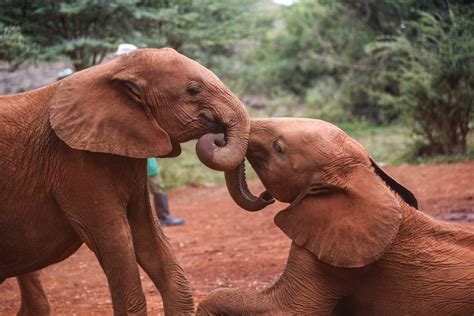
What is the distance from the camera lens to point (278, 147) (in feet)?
14.3

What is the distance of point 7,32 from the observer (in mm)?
9008

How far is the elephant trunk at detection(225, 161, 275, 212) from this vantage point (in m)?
4.54

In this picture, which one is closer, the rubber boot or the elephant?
the elephant

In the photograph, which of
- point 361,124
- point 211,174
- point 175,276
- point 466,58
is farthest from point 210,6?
point 175,276

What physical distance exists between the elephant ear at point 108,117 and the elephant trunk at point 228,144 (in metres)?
0.22

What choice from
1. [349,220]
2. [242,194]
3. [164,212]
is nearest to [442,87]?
[164,212]

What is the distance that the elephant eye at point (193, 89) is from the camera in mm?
4269

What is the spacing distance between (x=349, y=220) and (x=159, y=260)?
4.34ft

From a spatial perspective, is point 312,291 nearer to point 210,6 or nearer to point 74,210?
point 74,210

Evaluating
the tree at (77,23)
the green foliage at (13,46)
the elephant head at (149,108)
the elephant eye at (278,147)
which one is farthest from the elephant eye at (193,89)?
the tree at (77,23)

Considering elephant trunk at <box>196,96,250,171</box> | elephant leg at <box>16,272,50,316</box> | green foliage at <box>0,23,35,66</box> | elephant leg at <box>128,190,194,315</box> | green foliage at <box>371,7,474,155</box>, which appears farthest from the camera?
green foliage at <box>371,7,474,155</box>

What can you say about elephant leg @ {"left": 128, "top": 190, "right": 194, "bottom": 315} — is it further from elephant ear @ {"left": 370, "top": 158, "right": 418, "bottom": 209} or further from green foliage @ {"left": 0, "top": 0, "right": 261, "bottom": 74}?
A: green foliage @ {"left": 0, "top": 0, "right": 261, "bottom": 74}

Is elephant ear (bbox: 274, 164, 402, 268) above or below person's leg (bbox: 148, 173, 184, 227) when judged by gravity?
above

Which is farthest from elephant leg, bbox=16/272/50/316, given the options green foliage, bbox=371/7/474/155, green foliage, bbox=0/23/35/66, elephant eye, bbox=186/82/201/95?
green foliage, bbox=371/7/474/155
